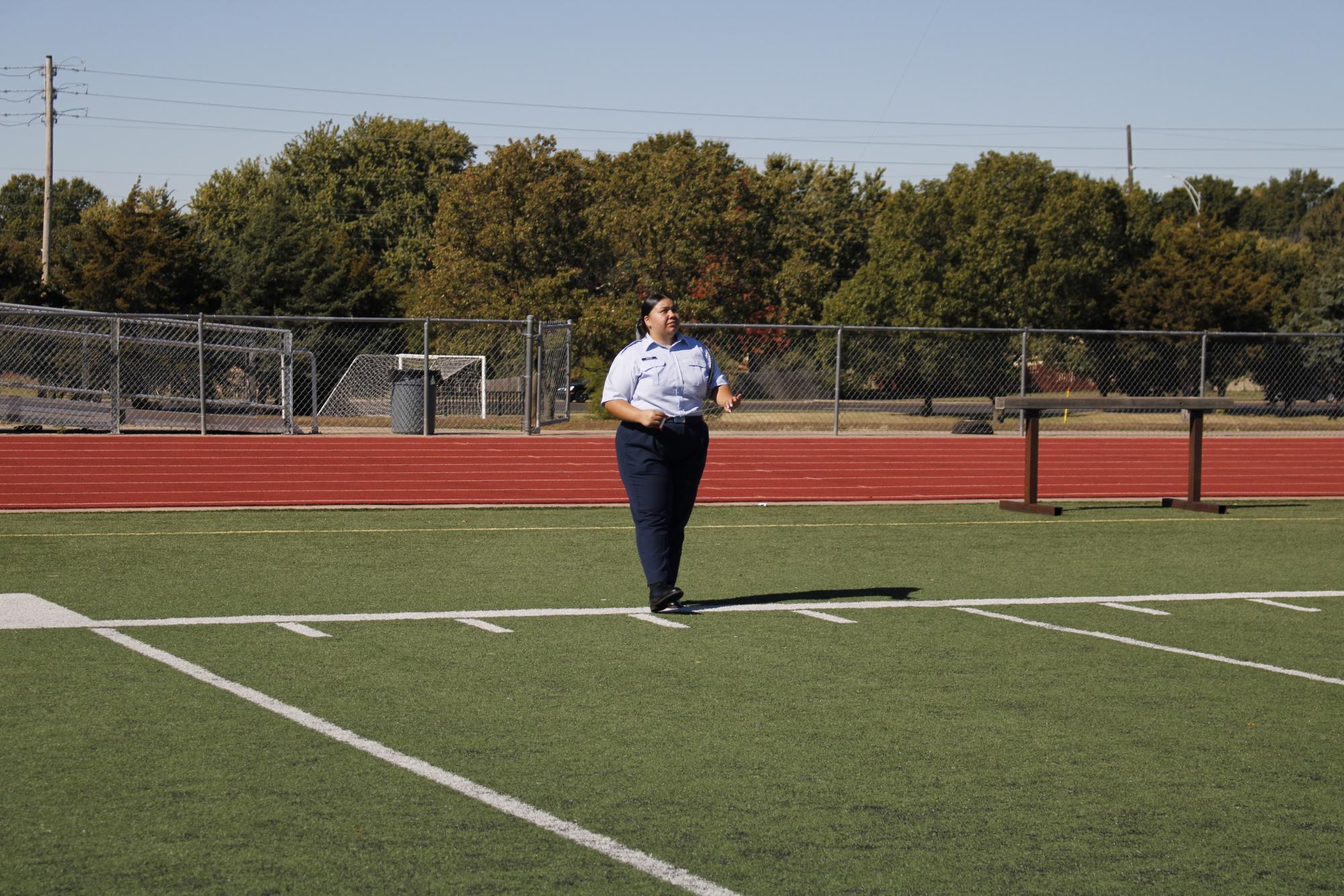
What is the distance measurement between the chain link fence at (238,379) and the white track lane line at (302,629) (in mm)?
11331

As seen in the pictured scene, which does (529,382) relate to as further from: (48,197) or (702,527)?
(48,197)

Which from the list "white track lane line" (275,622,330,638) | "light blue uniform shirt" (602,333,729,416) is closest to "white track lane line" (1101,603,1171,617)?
"light blue uniform shirt" (602,333,729,416)

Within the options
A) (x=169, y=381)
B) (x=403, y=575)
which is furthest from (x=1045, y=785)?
(x=169, y=381)

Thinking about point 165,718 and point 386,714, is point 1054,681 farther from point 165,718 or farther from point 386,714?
point 165,718

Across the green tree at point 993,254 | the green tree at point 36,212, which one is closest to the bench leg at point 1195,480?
the green tree at point 993,254

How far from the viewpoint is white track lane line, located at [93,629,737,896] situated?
3906 mm

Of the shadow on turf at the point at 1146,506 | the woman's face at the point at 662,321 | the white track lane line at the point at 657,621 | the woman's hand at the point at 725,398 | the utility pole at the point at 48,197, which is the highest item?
the utility pole at the point at 48,197

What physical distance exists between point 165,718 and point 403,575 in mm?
4290

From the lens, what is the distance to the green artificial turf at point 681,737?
4.02m

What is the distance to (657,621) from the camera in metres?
8.10

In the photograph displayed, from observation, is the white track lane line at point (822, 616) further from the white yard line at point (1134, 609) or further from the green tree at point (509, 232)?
the green tree at point (509, 232)

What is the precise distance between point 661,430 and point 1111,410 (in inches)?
327

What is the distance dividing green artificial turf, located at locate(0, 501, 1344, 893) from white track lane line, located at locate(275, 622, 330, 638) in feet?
0.40

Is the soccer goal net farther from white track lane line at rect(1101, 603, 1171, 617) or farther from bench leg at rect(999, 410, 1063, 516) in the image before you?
white track lane line at rect(1101, 603, 1171, 617)
